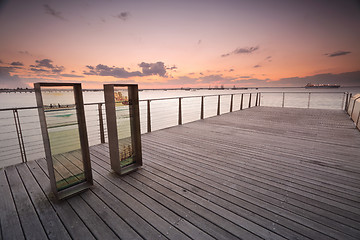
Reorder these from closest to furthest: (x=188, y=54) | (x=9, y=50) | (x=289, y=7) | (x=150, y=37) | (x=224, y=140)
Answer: (x=224, y=140) < (x=289, y=7) < (x=9, y=50) < (x=150, y=37) < (x=188, y=54)

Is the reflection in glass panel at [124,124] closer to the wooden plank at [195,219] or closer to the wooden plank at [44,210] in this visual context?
the wooden plank at [195,219]

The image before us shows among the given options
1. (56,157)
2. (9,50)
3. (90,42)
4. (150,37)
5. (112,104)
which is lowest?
(56,157)

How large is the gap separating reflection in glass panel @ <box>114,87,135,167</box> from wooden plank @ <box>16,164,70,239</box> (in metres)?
0.85

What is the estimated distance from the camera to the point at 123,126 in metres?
2.08

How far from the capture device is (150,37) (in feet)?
35.4

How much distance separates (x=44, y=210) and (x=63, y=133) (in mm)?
755

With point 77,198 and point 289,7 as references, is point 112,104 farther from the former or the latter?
point 289,7

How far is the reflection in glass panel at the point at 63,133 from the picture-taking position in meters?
1.45

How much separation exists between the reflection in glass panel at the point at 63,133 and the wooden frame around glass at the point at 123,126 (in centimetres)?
40

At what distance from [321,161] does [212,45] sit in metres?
11.1

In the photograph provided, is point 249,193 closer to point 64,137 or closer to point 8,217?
point 64,137

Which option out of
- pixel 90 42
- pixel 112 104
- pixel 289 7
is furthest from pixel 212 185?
pixel 90 42

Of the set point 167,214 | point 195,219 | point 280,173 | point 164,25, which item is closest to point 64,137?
point 167,214

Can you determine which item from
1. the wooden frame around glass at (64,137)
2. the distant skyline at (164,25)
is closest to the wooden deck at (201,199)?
the wooden frame around glass at (64,137)
